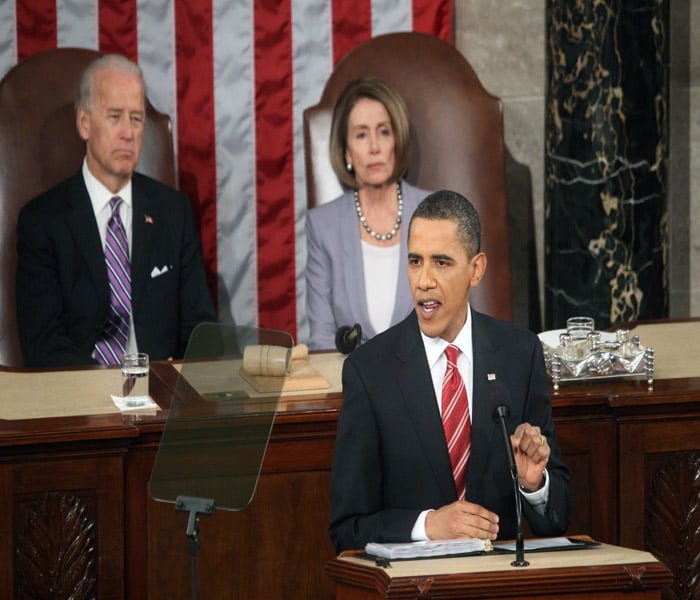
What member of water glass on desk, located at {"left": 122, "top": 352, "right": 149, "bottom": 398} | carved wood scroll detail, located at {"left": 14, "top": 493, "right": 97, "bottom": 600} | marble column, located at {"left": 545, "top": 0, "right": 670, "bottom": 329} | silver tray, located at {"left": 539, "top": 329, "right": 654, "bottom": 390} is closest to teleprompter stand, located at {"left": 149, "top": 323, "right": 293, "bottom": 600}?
carved wood scroll detail, located at {"left": 14, "top": 493, "right": 97, "bottom": 600}

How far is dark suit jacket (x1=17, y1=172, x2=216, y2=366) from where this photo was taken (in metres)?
4.88

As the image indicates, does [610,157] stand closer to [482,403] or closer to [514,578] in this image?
[482,403]

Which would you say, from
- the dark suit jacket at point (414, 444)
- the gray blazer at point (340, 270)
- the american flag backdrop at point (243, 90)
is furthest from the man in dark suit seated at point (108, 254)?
the dark suit jacket at point (414, 444)

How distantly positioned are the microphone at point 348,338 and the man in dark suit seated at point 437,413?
126 cm

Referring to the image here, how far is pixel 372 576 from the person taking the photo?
2406 mm

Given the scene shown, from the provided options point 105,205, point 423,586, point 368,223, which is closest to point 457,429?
point 423,586

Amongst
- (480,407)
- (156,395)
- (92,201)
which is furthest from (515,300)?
(480,407)

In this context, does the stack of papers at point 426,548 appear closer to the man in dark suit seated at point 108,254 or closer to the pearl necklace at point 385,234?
the man in dark suit seated at point 108,254

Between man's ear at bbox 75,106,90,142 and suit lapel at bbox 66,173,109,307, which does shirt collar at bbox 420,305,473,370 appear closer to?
suit lapel at bbox 66,173,109,307

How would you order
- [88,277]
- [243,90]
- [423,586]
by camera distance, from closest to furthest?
1. [423,586]
2. [88,277]
3. [243,90]

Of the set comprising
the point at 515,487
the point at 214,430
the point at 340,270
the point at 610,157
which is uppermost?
the point at 610,157

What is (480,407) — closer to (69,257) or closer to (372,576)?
(372,576)

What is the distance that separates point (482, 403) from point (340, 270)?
2.24m

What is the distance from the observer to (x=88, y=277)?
16.2ft
